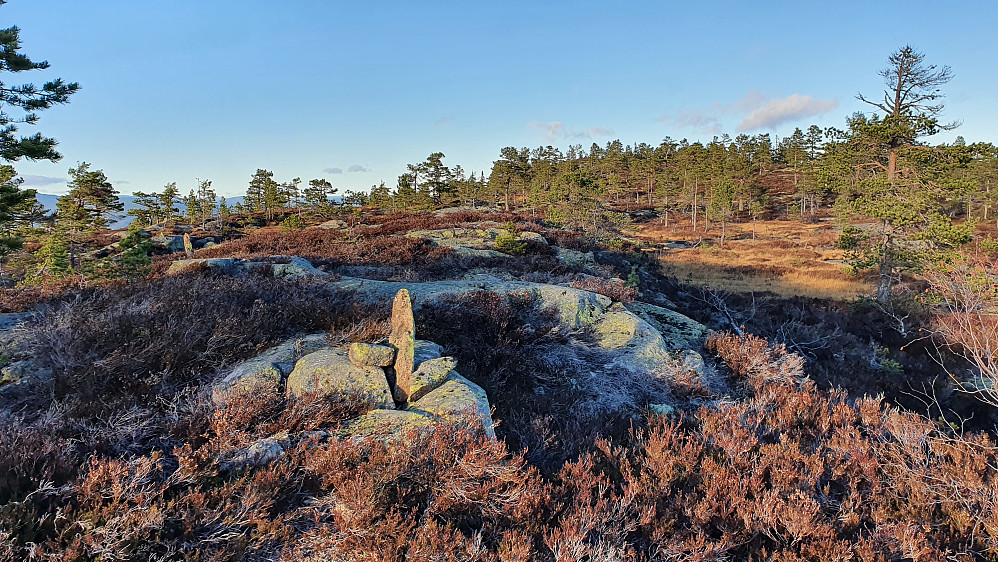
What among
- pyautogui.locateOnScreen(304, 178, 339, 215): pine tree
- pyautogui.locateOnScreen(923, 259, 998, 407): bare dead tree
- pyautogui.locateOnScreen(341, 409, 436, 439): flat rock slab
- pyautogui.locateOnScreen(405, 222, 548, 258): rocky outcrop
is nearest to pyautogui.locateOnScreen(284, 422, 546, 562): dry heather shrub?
pyautogui.locateOnScreen(341, 409, 436, 439): flat rock slab

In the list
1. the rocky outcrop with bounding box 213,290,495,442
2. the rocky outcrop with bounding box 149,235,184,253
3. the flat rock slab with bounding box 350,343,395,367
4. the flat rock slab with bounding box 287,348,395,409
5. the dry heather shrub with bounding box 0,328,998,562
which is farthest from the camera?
the rocky outcrop with bounding box 149,235,184,253

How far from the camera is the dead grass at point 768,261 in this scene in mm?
22219

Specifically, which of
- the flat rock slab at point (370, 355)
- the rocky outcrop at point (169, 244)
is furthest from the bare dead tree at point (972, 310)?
the rocky outcrop at point (169, 244)

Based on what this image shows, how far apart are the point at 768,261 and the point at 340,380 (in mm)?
34782

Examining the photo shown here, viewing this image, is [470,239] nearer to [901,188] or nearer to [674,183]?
[901,188]

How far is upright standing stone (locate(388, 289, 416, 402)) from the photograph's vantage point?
14.0 ft

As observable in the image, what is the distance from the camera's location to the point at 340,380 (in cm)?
405

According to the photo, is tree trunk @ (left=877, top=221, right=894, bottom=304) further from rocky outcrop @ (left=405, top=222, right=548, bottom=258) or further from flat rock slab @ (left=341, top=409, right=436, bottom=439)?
flat rock slab @ (left=341, top=409, right=436, bottom=439)

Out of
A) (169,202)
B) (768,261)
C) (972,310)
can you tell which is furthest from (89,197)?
(768,261)

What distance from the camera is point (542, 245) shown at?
50.6 ft

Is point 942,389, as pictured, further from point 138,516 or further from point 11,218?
point 11,218

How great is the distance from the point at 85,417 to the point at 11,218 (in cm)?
1238

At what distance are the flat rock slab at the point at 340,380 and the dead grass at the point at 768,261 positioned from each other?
1706 centimetres

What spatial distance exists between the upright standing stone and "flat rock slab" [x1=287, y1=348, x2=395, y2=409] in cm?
15
